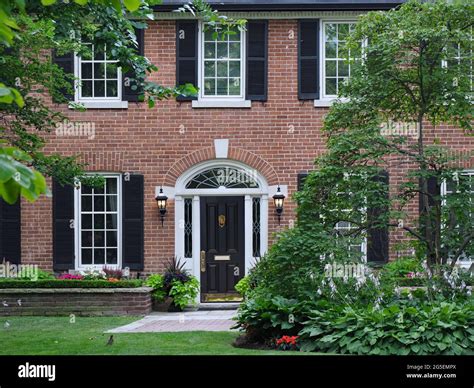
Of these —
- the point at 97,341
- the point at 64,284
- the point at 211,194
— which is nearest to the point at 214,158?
the point at 211,194

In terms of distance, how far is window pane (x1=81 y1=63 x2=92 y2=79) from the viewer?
1786cm

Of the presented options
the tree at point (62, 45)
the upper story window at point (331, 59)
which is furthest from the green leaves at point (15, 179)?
the upper story window at point (331, 59)

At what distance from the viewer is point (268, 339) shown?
11312 mm

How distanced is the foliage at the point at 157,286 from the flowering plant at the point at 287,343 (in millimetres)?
6503

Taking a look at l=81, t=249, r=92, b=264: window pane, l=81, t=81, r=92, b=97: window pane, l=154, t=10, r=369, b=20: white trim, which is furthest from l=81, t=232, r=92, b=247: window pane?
l=154, t=10, r=369, b=20: white trim

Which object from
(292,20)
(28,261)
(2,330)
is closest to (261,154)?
(292,20)

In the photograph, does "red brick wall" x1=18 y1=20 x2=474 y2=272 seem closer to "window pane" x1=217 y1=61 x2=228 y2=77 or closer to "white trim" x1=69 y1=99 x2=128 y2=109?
"white trim" x1=69 y1=99 x2=128 y2=109

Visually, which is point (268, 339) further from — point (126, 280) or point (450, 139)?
point (450, 139)

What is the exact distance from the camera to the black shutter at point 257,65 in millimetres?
17719

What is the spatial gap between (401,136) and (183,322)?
5594 mm

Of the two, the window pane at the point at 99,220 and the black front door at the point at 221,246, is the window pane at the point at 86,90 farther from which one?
the black front door at the point at 221,246

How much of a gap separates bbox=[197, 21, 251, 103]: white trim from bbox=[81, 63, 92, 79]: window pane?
7.37 ft

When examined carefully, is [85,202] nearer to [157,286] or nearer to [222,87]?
[157,286]

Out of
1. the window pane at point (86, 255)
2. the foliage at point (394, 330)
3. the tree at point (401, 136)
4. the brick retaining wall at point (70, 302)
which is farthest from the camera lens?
the window pane at point (86, 255)
